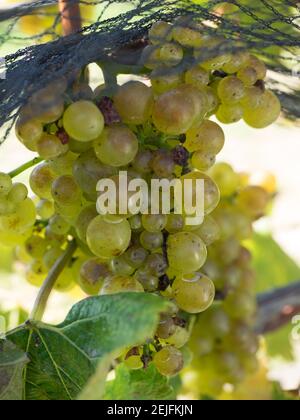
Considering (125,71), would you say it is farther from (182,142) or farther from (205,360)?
(205,360)

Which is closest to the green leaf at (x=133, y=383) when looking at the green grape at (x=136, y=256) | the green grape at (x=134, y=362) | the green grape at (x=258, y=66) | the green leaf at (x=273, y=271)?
the green grape at (x=134, y=362)

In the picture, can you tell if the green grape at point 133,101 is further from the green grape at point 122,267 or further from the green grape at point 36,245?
the green grape at point 36,245

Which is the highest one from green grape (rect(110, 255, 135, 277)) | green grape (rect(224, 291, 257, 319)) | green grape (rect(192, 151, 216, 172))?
green grape (rect(192, 151, 216, 172))

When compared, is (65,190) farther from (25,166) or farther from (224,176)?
(224,176)

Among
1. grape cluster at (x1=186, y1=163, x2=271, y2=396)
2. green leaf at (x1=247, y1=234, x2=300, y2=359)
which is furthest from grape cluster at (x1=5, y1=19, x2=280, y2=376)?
green leaf at (x1=247, y1=234, x2=300, y2=359)

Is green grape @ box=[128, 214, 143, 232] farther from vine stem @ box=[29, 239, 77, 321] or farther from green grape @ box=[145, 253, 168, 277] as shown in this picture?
vine stem @ box=[29, 239, 77, 321]

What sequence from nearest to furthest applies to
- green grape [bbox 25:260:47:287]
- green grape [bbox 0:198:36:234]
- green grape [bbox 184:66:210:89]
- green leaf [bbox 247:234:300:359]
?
green grape [bbox 184:66:210:89]
green grape [bbox 0:198:36:234]
green grape [bbox 25:260:47:287]
green leaf [bbox 247:234:300:359]
